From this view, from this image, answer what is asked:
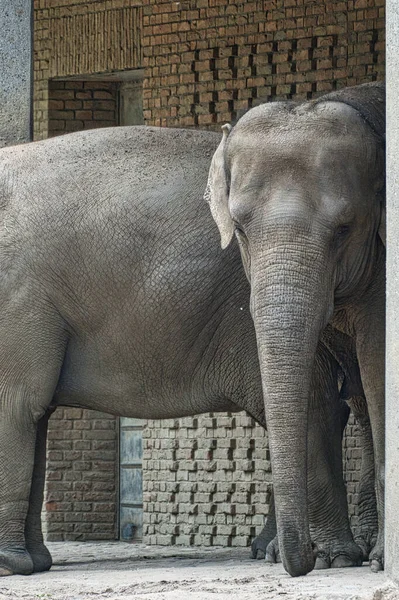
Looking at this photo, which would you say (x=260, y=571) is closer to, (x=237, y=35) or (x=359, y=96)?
(x=359, y=96)

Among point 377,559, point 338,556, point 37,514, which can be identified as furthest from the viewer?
point 37,514

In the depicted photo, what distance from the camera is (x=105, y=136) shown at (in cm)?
1014

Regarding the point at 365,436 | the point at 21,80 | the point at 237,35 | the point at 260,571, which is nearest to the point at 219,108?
the point at 237,35

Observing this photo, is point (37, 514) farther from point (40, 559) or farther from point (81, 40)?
point (81, 40)

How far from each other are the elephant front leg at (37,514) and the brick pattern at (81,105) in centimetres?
356

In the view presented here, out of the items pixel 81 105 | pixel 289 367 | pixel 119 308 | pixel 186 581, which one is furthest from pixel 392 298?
pixel 81 105

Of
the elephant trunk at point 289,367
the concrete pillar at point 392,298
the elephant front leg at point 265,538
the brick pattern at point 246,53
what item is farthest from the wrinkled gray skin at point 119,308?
the brick pattern at point 246,53

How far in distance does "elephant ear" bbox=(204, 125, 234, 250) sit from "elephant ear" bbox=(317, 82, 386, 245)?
21.0 inches

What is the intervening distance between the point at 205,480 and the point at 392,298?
4616 mm

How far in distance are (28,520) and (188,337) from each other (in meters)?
1.29

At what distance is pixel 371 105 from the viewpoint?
919 cm

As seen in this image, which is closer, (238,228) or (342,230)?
(342,230)

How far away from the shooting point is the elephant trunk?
827 cm

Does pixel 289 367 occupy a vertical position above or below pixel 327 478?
above
